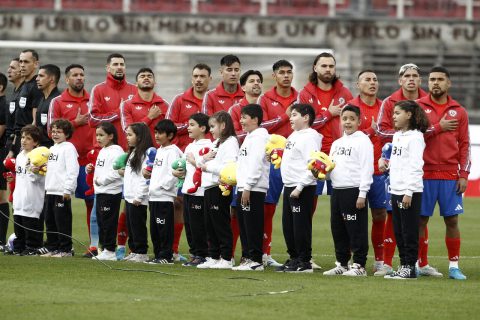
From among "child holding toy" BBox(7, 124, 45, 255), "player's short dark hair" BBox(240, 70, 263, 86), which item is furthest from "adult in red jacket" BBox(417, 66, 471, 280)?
"child holding toy" BBox(7, 124, 45, 255)

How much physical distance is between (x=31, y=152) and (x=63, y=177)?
51cm

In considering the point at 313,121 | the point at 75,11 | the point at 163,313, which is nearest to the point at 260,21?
the point at 75,11

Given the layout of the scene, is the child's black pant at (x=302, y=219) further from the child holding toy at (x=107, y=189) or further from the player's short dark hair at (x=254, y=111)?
the child holding toy at (x=107, y=189)

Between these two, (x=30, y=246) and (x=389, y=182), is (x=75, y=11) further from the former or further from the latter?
(x=389, y=182)

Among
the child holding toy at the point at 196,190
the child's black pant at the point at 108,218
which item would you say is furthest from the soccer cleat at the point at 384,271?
the child's black pant at the point at 108,218

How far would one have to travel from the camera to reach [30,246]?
15023 millimetres

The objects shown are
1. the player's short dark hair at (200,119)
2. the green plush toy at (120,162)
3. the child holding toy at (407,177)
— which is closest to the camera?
the child holding toy at (407,177)

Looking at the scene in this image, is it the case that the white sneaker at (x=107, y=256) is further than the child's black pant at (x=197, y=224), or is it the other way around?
the white sneaker at (x=107, y=256)

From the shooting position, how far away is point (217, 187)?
44.7 feet

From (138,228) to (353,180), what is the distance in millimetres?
2754

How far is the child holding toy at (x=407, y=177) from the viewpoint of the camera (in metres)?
12.4

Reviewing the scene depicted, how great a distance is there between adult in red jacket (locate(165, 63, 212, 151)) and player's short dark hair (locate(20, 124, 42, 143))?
1577mm

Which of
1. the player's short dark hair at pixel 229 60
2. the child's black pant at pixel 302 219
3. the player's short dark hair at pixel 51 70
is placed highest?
the player's short dark hair at pixel 229 60

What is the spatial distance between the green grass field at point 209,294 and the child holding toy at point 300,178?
0.42 m
